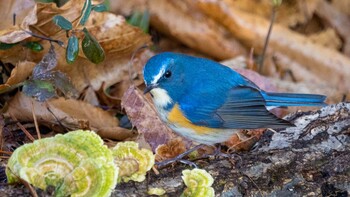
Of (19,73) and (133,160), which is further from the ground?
(133,160)

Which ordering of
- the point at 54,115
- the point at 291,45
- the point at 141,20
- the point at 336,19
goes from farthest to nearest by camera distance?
the point at 336,19, the point at 291,45, the point at 141,20, the point at 54,115

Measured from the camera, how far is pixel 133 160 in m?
2.84

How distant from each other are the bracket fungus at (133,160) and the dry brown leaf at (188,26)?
2.91 meters

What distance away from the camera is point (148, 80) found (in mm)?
3572

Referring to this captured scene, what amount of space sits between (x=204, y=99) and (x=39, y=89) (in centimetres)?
94

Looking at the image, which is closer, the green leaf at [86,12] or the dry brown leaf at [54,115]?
the green leaf at [86,12]

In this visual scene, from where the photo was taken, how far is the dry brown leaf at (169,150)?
130 inches

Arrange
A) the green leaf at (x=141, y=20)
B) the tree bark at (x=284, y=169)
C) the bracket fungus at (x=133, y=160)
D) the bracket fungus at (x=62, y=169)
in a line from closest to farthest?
the bracket fungus at (x=62, y=169), the bracket fungus at (x=133, y=160), the tree bark at (x=284, y=169), the green leaf at (x=141, y=20)

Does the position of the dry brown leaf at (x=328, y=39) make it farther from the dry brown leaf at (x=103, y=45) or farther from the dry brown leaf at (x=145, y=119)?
the dry brown leaf at (x=145, y=119)

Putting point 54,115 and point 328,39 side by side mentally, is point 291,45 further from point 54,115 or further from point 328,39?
point 54,115

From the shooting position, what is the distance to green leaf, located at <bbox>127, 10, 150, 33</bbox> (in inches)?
211

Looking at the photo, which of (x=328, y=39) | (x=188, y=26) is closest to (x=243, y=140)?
(x=188, y=26)

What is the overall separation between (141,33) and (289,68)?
1864 millimetres

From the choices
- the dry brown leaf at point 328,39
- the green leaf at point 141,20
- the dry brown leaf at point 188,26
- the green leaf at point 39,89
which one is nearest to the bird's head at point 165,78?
the green leaf at point 39,89
